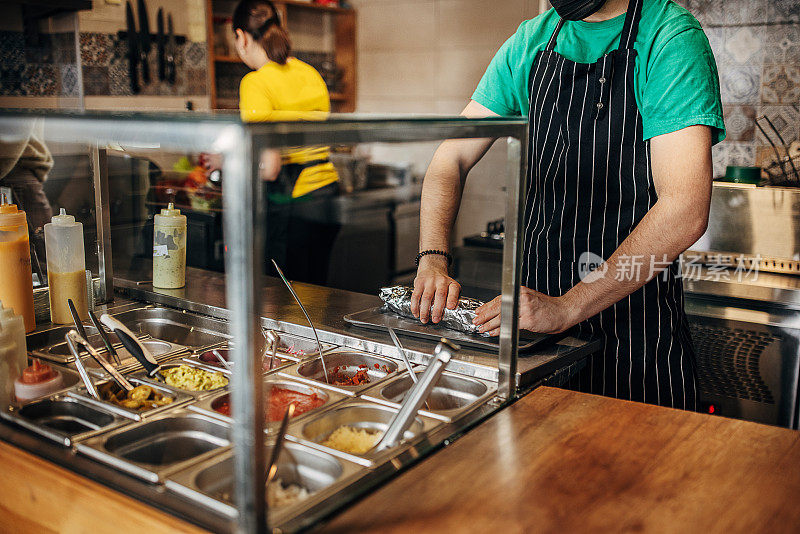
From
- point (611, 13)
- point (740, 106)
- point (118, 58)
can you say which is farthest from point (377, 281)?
point (611, 13)

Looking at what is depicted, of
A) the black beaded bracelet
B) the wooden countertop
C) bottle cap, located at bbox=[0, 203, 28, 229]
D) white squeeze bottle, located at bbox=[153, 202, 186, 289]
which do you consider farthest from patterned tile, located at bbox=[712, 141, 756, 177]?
bottle cap, located at bbox=[0, 203, 28, 229]

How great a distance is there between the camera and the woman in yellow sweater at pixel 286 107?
11.5 ft

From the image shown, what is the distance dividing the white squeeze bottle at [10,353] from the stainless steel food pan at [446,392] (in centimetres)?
58

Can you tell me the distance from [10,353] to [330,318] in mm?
686

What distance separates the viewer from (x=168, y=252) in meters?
1.93

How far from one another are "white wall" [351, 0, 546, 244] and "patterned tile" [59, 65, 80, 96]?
2157 mm

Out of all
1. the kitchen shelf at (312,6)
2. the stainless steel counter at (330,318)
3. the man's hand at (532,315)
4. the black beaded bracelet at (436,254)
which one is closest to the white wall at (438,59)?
the kitchen shelf at (312,6)

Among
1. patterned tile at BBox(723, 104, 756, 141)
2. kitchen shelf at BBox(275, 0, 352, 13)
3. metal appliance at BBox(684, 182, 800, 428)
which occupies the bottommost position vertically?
metal appliance at BBox(684, 182, 800, 428)

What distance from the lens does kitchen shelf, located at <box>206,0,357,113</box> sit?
4668 mm

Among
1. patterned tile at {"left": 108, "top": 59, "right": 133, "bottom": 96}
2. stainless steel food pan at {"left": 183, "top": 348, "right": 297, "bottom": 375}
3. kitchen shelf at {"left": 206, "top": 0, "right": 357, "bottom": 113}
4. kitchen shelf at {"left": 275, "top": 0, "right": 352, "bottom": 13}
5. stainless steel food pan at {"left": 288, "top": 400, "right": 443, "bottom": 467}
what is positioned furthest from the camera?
kitchen shelf at {"left": 275, "top": 0, "right": 352, "bottom": 13}

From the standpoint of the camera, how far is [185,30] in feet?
13.8

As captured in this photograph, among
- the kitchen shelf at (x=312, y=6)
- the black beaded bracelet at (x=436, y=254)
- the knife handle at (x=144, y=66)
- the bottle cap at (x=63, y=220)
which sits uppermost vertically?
the kitchen shelf at (x=312, y=6)

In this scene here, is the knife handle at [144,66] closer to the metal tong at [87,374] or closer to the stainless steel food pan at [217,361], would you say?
the stainless steel food pan at [217,361]

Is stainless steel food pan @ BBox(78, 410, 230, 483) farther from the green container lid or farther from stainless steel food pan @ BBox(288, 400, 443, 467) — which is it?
the green container lid
